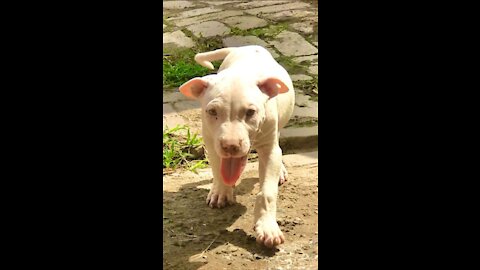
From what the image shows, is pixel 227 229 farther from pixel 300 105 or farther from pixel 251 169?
pixel 300 105

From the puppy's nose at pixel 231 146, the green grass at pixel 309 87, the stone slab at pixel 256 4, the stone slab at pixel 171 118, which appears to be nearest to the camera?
the puppy's nose at pixel 231 146

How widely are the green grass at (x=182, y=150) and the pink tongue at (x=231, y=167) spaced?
1.14 metres

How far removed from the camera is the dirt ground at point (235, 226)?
2777 millimetres

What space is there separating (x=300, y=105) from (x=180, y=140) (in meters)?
1.12

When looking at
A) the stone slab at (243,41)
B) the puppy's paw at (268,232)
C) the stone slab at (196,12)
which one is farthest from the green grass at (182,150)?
the stone slab at (196,12)

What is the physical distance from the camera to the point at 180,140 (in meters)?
4.31

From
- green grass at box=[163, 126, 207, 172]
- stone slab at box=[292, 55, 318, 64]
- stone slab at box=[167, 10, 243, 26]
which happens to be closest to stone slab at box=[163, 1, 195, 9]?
stone slab at box=[167, 10, 243, 26]

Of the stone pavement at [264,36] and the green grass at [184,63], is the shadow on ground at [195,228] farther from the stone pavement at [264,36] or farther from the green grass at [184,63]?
the green grass at [184,63]

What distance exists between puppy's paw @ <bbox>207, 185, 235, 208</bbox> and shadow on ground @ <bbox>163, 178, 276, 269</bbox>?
0.10ft

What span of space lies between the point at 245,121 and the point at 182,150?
62.1 inches

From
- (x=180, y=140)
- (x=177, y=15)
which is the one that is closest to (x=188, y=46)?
(x=177, y=15)

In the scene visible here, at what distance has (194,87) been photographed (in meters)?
2.85

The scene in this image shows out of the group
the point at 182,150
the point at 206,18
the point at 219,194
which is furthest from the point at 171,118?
the point at 206,18
